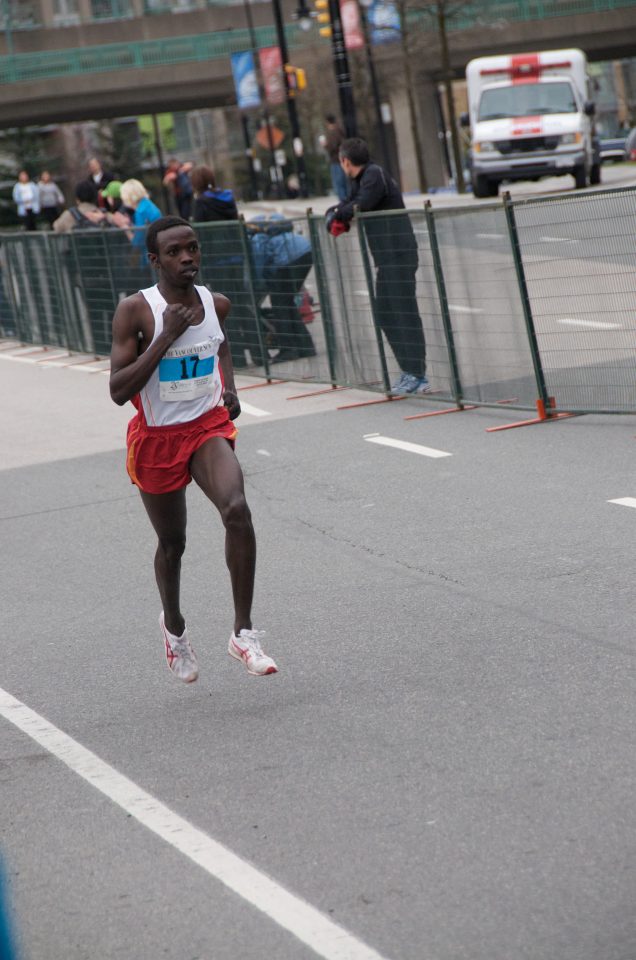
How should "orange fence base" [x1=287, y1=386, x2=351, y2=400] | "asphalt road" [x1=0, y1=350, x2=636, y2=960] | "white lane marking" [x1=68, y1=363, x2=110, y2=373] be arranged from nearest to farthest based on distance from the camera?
1. "asphalt road" [x1=0, y1=350, x2=636, y2=960]
2. "orange fence base" [x1=287, y1=386, x2=351, y2=400]
3. "white lane marking" [x1=68, y1=363, x2=110, y2=373]

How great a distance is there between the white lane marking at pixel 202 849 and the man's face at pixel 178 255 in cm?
166

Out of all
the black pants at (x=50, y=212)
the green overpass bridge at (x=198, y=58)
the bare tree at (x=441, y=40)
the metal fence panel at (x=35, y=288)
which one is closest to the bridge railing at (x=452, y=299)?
the metal fence panel at (x=35, y=288)

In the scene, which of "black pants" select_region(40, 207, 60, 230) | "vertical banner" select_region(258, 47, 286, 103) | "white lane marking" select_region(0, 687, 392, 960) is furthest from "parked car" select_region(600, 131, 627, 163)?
"white lane marking" select_region(0, 687, 392, 960)

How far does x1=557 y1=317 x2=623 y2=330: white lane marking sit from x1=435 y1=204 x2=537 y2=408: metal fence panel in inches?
17.2

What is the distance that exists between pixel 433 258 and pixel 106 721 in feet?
23.4

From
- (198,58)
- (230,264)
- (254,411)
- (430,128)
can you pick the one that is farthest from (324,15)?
(430,128)

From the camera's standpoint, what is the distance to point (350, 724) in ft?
18.6

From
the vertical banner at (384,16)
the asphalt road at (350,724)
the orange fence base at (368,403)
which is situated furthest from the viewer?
the vertical banner at (384,16)

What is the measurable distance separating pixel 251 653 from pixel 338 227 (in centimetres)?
798

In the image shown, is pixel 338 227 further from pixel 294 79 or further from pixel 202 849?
pixel 294 79

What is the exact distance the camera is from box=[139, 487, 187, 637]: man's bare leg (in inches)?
248

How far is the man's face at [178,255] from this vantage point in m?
5.95

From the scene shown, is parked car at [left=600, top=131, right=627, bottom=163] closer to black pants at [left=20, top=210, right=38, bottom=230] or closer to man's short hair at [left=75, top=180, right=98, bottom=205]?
black pants at [left=20, top=210, right=38, bottom=230]

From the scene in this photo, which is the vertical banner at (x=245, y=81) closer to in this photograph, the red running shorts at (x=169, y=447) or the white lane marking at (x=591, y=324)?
the white lane marking at (x=591, y=324)
